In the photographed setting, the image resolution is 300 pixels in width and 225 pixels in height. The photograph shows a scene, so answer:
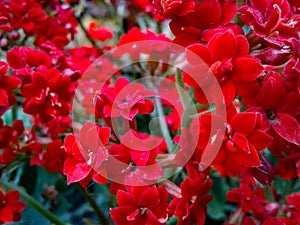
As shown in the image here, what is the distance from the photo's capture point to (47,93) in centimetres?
67

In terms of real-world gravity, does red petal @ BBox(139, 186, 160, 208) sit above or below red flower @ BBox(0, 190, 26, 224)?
above

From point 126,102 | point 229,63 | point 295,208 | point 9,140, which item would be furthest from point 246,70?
point 9,140

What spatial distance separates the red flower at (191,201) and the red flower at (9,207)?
0.77ft

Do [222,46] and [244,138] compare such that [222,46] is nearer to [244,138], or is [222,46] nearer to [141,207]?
[244,138]

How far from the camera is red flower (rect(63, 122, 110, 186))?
21.5 inches

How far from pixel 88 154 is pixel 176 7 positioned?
198 millimetres

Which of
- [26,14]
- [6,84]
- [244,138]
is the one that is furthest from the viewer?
[26,14]

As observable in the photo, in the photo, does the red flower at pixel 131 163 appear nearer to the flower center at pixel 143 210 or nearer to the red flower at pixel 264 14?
the flower center at pixel 143 210

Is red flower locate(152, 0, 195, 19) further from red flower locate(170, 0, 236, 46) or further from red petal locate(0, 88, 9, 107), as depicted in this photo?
red petal locate(0, 88, 9, 107)

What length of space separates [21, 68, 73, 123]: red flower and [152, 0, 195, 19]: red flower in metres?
0.19

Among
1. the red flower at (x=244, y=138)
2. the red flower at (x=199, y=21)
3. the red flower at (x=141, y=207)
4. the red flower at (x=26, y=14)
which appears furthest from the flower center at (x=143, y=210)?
the red flower at (x=26, y=14)

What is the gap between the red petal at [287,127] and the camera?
0.56 m

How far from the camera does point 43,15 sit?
82cm

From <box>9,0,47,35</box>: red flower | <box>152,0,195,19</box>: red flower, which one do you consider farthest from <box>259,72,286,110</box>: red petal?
<box>9,0,47,35</box>: red flower
